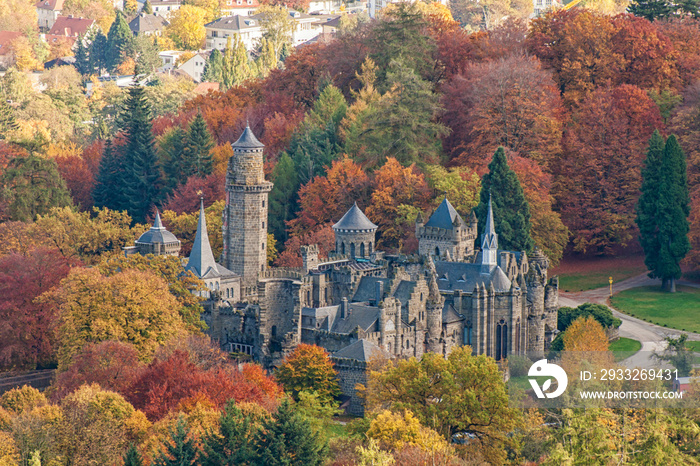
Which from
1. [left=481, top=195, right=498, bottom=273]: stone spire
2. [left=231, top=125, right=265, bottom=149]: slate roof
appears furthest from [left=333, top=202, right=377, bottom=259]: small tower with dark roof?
[left=231, top=125, right=265, bottom=149]: slate roof

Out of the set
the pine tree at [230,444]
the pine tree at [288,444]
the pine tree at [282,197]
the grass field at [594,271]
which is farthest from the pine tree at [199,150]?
the pine tree at [288,444]

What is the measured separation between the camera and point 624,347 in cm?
9612

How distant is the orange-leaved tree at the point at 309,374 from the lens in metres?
86.8

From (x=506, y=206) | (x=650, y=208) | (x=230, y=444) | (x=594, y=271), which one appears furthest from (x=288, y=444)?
(x=594, y=271)

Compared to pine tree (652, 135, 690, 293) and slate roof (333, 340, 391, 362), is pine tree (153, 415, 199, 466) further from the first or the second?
pine tree (652, 135, 690, 293)

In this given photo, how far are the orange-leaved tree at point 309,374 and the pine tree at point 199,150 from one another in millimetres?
46746

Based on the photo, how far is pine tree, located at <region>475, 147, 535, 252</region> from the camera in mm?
106562

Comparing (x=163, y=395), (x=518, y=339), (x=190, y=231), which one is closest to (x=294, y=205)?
(x=190, y=231)

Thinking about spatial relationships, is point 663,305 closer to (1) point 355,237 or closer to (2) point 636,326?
(2) point 636,326

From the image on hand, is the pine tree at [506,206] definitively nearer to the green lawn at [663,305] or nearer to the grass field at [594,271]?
the grass field at [594,271]

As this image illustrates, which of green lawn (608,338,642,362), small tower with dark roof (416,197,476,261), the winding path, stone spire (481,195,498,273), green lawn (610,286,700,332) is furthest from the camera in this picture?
green lawn (610,286,700,332)

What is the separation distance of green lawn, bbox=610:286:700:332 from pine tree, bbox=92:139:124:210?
162 ft

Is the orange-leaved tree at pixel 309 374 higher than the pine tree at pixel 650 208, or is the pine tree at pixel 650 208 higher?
the pine tree at pixel 650 208

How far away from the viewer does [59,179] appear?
127 m
